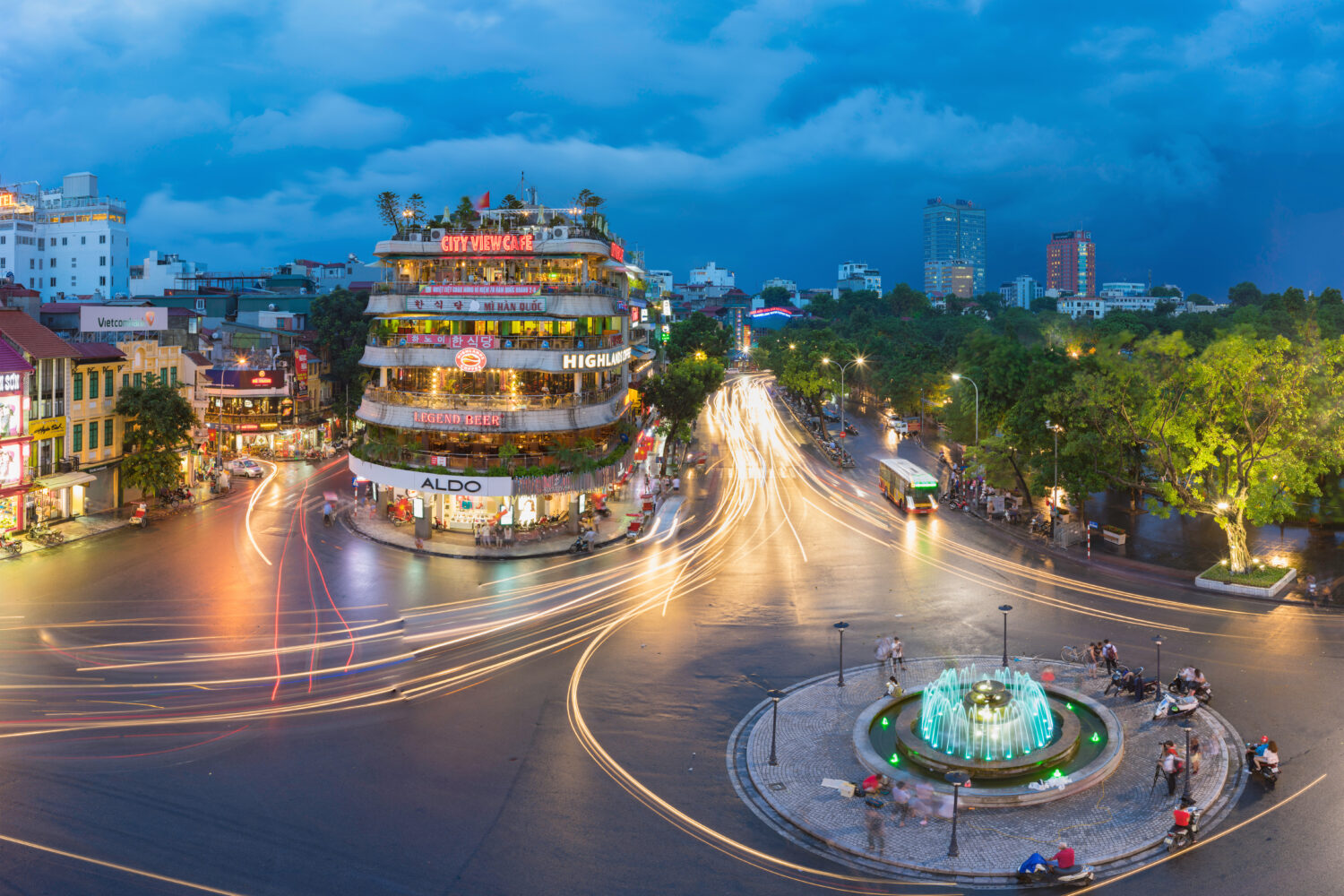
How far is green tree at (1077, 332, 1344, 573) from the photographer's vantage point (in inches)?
1549

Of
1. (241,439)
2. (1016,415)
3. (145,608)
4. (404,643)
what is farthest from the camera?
(241,439)

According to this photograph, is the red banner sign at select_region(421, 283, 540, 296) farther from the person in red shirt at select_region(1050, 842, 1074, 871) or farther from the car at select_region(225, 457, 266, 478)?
the person in red shirt at select_region(1050, 842, 1074, 871)

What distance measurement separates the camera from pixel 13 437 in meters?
47.3

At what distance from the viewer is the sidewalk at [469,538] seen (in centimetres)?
4819

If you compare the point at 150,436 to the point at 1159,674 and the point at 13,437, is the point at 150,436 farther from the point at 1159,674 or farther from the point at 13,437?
the point at 1159,674

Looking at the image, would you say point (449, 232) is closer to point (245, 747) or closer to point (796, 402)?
point (245, 747)

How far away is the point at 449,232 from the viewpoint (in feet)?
189

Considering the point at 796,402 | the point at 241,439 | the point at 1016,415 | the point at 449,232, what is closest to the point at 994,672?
the point at 1016,415

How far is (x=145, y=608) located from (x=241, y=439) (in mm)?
48560

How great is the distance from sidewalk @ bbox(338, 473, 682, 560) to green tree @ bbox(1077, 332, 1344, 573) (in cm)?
2798

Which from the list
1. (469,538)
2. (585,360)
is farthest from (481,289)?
(469,538)

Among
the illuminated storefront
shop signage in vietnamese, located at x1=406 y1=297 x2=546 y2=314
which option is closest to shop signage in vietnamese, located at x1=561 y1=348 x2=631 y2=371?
shop signage in vietnamese, located at x1=406 y1=297 x2=546 y2=314

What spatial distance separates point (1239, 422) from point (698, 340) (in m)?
89.0

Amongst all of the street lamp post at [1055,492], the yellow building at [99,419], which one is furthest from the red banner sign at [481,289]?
the street lamp post at [1055,492]
